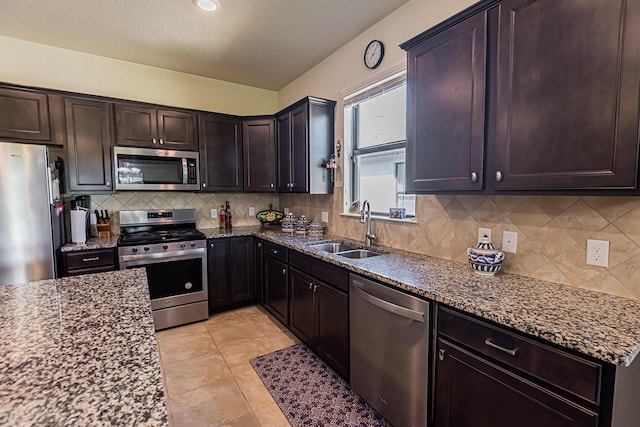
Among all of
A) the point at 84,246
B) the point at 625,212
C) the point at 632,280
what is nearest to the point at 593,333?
the point at 632,280

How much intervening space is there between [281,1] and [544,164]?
208 centimetres

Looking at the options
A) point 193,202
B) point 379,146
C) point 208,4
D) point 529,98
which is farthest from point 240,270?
point 529,98

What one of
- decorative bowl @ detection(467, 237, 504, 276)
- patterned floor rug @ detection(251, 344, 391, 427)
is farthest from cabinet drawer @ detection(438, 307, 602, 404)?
patterned floor rug @ detection(251, 344, 391, 427)

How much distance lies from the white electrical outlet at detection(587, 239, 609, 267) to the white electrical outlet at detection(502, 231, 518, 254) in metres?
0.32

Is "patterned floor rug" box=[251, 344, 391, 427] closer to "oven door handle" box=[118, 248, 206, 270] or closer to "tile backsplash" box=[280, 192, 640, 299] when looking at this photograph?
"tile backsplash" box=[280, 192, 640, 299]

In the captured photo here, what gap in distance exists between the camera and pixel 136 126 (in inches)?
122

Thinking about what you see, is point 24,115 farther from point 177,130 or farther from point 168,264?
point 168,264

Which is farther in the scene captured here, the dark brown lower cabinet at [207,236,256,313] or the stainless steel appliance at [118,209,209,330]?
the dark brown lower cabinet at [207,236,256,313]

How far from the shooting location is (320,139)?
3119 mm

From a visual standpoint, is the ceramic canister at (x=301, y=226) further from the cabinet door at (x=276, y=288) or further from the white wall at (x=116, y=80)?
the white wall at (x=116, y=80)

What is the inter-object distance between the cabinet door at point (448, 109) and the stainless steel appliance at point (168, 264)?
2.31 metres

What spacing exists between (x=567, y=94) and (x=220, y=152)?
319cm

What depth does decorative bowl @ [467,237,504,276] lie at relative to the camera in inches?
65.4

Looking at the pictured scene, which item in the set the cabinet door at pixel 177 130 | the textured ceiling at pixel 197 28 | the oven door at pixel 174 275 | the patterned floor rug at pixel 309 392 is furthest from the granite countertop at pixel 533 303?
the cabinet door at pixel 177 130
